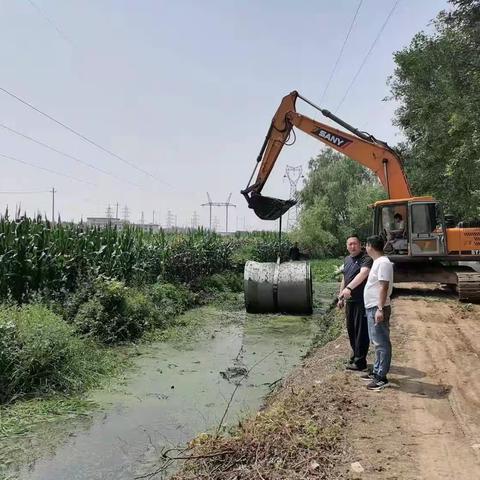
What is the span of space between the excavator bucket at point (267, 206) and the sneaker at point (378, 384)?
8547mm

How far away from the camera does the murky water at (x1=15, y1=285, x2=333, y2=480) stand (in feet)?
17.6

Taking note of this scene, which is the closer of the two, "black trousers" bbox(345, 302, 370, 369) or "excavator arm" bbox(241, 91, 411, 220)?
Result: "black trousers" bbox(345, 302, 370, 369)

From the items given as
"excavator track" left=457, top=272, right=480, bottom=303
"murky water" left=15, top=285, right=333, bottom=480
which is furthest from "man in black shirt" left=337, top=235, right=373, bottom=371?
"excavator track" left=457, top=272, right=480, bottom=303

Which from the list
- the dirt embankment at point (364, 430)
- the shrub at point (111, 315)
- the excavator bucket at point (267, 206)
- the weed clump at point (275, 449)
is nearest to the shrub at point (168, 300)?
the shrub at point (111, 315)

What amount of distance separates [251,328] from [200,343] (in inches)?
84.3

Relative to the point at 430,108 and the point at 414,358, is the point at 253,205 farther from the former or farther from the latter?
the point at 430,108

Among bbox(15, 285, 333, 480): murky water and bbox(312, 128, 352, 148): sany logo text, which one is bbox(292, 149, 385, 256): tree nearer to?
bbox(312, 128, 352, 148): sany logo text

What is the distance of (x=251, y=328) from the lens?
1310cm

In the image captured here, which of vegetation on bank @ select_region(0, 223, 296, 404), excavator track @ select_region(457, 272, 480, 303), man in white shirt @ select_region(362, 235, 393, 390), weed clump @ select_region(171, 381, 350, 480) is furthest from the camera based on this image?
excavator track @ select_region(457, 272, 480, 303)

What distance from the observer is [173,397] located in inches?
295

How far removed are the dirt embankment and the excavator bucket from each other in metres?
7.23

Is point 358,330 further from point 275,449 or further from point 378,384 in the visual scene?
point 275,449

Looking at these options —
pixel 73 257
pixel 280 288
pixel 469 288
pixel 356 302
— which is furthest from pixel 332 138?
pixel 356 302

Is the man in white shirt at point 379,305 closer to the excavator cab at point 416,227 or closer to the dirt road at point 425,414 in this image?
the dirt road at point 425,414
